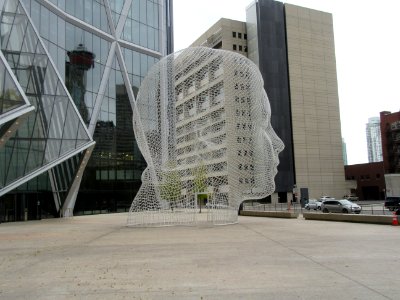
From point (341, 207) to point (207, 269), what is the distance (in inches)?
1083

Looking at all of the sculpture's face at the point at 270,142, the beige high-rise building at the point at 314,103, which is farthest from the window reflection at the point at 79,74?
the beige high-rise building at the point at 314,103

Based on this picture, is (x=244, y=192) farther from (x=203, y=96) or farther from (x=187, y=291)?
(x=187, y=291)

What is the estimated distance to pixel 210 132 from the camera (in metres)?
24.7

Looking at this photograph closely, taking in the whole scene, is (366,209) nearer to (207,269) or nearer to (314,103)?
(207,269)

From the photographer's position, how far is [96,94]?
44250 mm

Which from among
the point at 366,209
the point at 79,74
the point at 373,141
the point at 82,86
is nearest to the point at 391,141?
the point at 366,209

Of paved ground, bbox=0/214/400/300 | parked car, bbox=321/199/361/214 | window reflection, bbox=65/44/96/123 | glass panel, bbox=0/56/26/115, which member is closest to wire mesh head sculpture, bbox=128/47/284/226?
glass panel, bbox=0/56/26/115

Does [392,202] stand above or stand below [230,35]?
below

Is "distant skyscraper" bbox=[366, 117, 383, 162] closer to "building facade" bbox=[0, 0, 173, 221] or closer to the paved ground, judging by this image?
"building facade" bbox=[0, 0, 173, 221]

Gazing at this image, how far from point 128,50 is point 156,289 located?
44.3m

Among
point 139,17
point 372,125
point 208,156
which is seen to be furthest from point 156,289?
point 372,125

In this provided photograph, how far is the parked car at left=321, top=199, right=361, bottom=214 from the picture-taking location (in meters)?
34.2

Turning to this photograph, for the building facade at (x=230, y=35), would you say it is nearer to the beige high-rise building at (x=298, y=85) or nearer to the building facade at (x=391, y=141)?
the beige high-rise building at (x=298, y=85)

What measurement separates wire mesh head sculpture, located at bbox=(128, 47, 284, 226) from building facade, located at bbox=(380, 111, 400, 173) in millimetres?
62230
